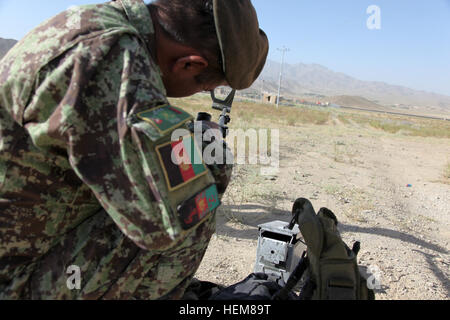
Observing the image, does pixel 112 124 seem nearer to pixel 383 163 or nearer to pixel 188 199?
pixel 188 199

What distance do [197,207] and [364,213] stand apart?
14.1ft

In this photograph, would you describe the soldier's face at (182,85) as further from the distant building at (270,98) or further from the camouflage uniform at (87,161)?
the distant building at (270,98)

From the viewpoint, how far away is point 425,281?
9.63 feet

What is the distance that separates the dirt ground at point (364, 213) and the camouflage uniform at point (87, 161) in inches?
75.4

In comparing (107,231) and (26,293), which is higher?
(107,231)

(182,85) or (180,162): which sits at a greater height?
(182,85)

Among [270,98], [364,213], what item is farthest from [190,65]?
[270,98]

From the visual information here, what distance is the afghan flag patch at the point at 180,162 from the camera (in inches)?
34.0

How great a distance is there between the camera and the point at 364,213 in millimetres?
4672

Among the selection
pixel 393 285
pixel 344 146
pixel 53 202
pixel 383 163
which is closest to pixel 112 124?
pixel 53 202
